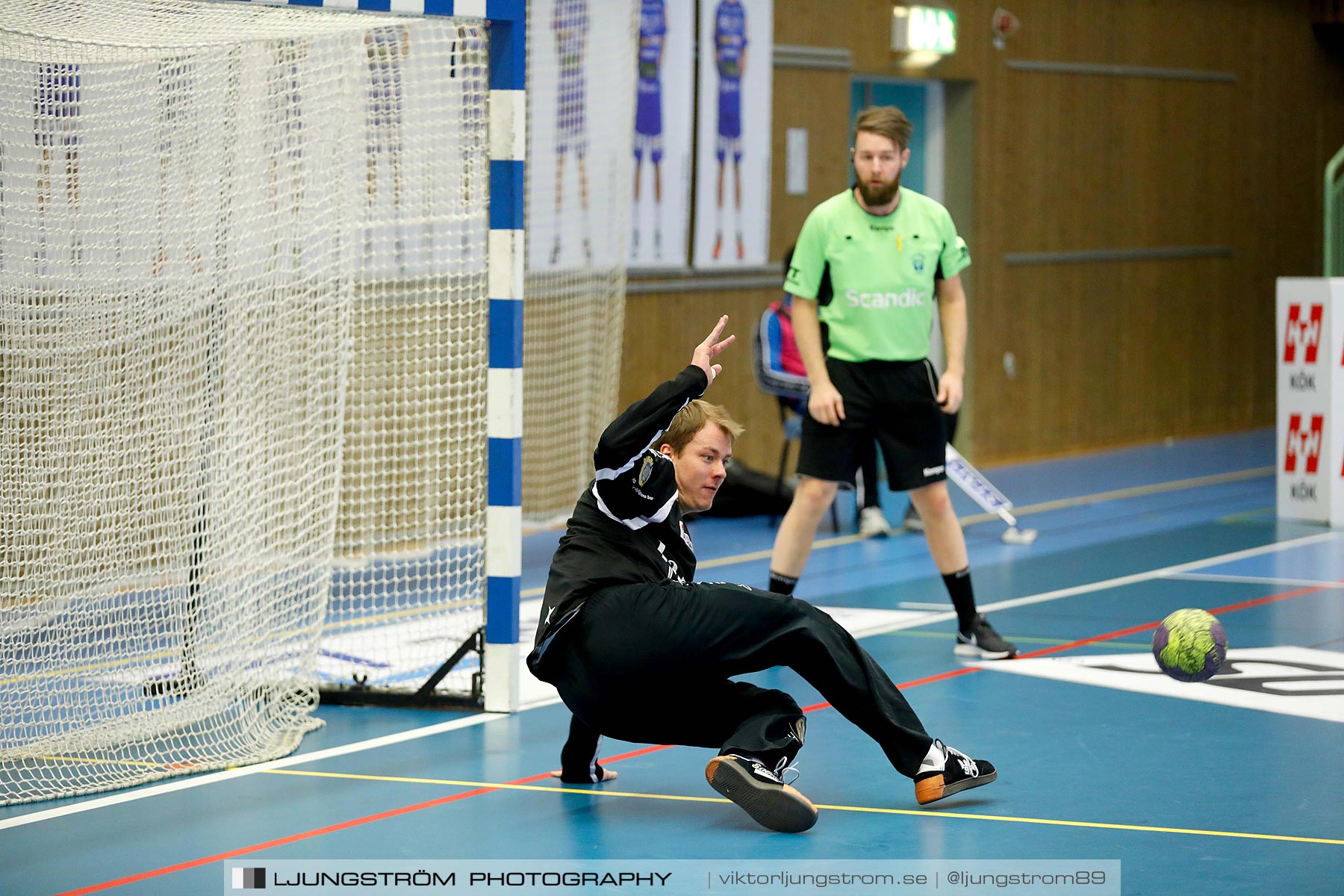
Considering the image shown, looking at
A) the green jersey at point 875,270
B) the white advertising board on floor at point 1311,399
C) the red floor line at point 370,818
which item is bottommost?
the red floor line at point 370,818

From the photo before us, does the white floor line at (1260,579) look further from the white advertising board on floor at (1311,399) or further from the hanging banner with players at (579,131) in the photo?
the hanging banner with players at (579,131)

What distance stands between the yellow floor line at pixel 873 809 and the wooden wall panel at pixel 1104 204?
6.43m

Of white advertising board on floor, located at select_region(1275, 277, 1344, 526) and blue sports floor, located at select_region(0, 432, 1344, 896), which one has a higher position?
white advertising board on floor, located at select_region(1275, 277, 1344, 526)

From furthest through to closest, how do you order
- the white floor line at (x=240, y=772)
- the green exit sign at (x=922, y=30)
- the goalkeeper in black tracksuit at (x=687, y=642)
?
the green exit sign at (x=922, y=30)
the white floor line at (x=240, y=772)
the goalkeeper in black tracksuit at (x=687, y=642)

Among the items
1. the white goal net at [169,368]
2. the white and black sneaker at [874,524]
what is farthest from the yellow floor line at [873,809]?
the white and black sneaker at [874,524]

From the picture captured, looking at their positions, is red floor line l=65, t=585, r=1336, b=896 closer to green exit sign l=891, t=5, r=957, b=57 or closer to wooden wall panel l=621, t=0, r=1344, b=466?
wooden wall panel l=621, t=0, r=1344, b=466

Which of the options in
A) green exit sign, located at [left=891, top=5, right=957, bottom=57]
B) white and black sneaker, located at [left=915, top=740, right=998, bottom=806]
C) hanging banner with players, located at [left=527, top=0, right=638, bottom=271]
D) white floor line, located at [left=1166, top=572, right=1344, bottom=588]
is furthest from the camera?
green exit sign, located at [left=891, top=5, right=957, bottom=57]

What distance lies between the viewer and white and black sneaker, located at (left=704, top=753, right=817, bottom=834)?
14.9ft

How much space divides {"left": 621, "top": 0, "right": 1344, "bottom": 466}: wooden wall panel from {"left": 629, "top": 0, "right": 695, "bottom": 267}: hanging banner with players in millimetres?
407

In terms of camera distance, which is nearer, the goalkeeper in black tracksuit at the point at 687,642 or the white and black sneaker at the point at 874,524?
the goalkeeper in black tracksuit at the point at 687,642

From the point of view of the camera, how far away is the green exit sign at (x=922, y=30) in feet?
44.0

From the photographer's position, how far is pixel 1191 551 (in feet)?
31.8

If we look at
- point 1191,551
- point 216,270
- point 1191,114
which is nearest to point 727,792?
point 216,270

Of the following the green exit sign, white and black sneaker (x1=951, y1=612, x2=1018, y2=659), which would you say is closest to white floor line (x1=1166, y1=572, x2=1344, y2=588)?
white and black sneaker (x1=951, y1=612, x2=1018, y2=659)
